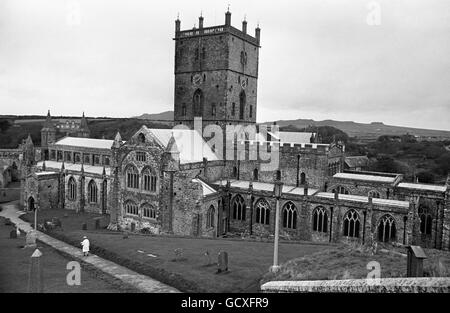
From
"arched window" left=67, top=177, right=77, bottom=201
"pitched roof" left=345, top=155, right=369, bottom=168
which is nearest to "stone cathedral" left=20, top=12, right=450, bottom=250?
"arched window" left=67, top=177, right=77, bottom=201

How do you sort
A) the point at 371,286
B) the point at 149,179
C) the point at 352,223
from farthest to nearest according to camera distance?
the point at 149,179
the point at 352,223
the point at 371,286

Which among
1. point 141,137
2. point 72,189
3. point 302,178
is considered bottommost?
point 72,189

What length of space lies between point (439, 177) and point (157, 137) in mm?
48370

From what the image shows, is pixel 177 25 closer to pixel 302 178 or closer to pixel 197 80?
pixel 197 80

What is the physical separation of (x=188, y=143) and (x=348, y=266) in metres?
24.7

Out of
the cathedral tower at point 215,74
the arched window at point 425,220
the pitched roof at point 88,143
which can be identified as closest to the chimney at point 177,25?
the cathedral tower at point 215,74

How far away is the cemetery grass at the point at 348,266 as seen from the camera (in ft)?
44.0

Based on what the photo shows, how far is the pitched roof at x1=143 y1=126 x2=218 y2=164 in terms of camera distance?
35469mm

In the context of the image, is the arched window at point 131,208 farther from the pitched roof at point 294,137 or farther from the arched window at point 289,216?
the pitched roof at point 294,137

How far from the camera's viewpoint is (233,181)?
1534 inches

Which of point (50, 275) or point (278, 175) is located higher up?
point (278, 175)

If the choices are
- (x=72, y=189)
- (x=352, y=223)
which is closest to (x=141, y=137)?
(x=72, y=189)
